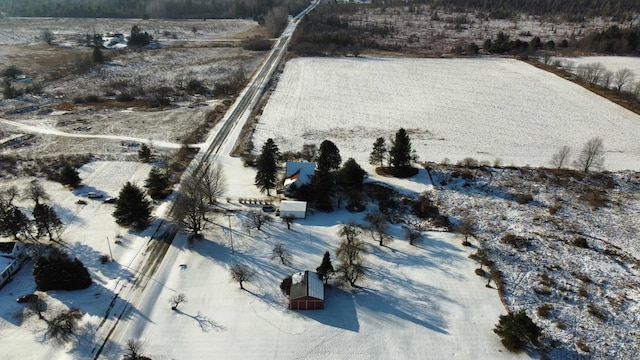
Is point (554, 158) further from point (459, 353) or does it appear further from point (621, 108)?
point (459, 353)

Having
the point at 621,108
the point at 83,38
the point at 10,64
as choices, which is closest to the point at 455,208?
the point at 621,108

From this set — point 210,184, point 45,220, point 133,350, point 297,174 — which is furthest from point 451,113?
point 133,350

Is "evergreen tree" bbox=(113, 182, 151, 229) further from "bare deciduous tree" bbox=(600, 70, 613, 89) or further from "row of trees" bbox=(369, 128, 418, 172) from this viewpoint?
"bare deciduous tree" bbox=(600, 70, 613, 89)

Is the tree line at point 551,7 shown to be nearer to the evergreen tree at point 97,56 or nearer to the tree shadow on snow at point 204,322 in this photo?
the evergreen tree at point 97,56

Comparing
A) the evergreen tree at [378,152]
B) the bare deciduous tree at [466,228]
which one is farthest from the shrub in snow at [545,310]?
the evergreen tree at [378,152]

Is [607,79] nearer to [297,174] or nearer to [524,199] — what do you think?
[524,199]

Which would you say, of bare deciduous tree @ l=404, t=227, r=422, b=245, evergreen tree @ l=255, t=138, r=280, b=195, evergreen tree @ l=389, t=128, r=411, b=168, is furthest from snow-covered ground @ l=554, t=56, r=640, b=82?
evergreen tree @ l=255, t=138, r=280, b=195
